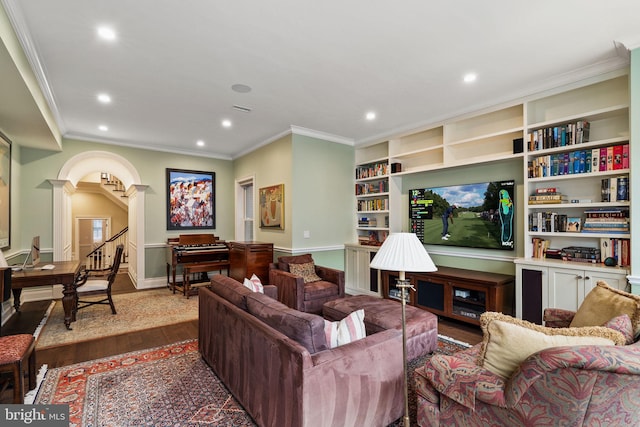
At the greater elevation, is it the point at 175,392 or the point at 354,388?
the point at 354,388

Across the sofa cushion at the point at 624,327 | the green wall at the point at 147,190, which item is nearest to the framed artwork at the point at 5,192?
the green wall at the point at 147,190

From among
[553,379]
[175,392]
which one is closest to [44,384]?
[175,392]

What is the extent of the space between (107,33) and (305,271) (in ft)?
11.1

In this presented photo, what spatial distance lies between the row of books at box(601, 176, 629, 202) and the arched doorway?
674 centimetres

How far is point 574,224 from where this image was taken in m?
3.20

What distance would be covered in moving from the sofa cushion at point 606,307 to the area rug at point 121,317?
4.14 meters

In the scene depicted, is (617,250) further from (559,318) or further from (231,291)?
(231,291)

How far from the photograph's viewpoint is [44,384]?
8.03 ft

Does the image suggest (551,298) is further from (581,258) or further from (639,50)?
(639,50)

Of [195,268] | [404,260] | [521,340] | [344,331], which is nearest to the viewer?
[521,340]

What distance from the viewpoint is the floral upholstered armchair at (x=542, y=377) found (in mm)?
1116

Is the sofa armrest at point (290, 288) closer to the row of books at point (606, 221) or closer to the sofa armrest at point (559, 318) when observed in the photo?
the sofa armrest at point (559, 318)

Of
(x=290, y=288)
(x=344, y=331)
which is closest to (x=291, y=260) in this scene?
(x=290, y=288)

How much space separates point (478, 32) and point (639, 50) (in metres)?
1.42
